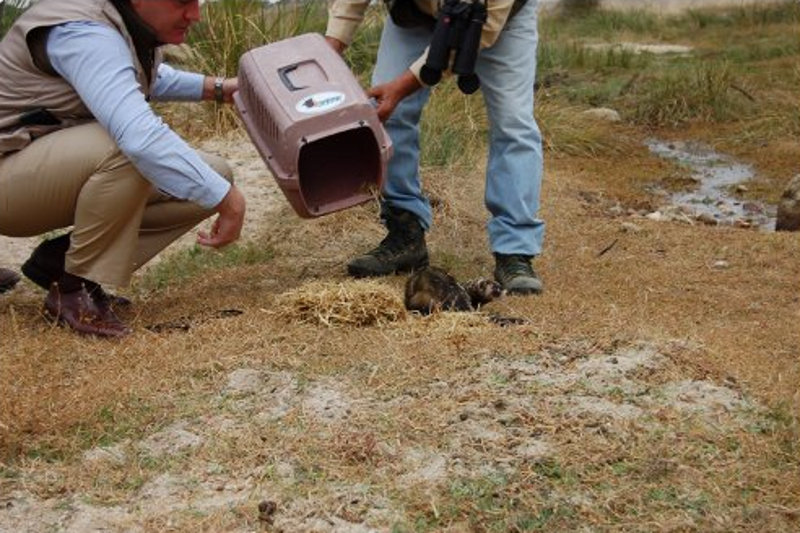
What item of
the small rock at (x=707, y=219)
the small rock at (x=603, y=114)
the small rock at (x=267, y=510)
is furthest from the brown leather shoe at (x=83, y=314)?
the small rock at (x=603, y=114)

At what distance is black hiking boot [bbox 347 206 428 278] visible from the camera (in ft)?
18.0

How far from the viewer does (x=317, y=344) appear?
428 centimetres

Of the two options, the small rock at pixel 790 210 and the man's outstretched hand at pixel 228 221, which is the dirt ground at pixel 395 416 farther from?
the small rock at pixel 790 210

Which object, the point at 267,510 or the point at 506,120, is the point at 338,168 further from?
the point at 267,510

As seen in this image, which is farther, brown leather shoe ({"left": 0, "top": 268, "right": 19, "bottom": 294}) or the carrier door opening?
brown leather shoe ({"left": 0, "top": 268, "right": 19, "bottom": 294})

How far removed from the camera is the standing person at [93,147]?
427 cm

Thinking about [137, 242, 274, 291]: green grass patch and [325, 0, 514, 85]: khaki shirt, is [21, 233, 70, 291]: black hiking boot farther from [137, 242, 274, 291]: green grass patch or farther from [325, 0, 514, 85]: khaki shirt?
[325, 0, 514, 85]: khaki shirt

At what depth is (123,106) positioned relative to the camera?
4250mm

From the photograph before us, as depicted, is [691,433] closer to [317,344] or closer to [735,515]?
[735,515]

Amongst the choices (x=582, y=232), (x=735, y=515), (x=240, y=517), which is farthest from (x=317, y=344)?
(x=582, y=232)

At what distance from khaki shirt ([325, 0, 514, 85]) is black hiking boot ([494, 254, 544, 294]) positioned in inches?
31.6

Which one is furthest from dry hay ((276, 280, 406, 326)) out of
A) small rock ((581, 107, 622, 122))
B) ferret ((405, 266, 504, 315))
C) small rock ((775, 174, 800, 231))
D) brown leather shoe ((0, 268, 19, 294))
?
small rock ((581, 107, 622, 122))

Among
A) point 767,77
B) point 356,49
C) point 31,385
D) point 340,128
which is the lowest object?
point 767,77

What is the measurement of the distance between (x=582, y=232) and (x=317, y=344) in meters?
2.99
